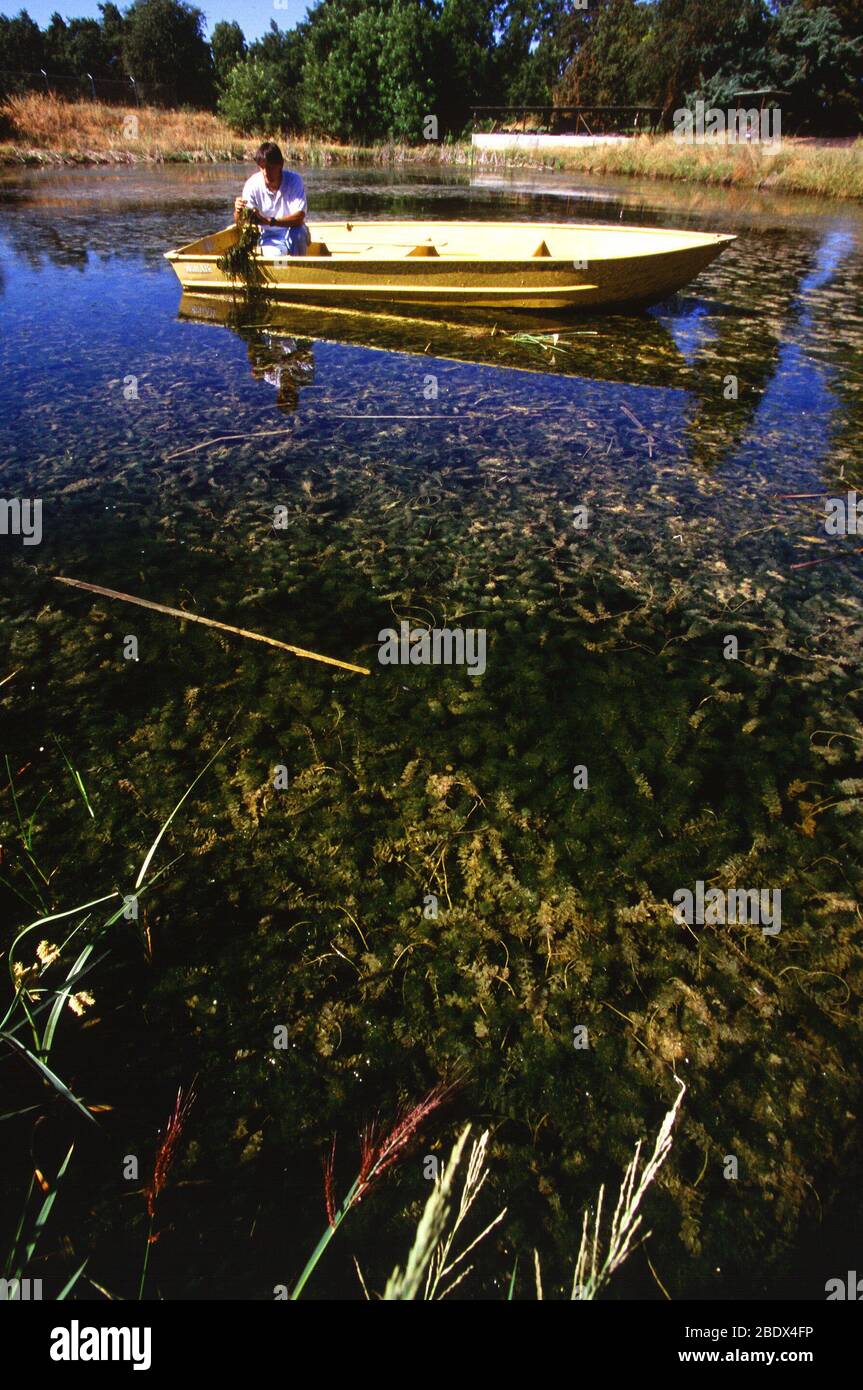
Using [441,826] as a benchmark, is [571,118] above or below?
above

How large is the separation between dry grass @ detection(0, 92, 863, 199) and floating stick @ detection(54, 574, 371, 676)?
1992 cm

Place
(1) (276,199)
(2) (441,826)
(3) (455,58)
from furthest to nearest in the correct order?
1. (3) (455,58)
2. (1) (276,199)
3. (2) (441,826)

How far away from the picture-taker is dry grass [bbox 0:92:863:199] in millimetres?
16969

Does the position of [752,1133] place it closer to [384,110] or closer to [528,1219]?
[528,1219]

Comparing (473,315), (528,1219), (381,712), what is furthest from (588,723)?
(473,315)

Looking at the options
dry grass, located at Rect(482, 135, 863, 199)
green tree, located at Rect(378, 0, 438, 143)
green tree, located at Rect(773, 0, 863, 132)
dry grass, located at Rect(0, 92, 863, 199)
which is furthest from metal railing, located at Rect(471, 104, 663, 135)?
dry grass, located at Rect(482, 135, 863, 199)

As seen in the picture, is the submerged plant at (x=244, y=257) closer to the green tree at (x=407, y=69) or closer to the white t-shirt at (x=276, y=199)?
the white t-shirt at (x=276, y=199)

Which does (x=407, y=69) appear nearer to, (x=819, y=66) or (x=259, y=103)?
(x=259, y=103)

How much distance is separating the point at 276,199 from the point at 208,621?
6.40 m

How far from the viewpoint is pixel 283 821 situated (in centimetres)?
216

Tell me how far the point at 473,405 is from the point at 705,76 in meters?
38.0

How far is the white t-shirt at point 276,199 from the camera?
703cm

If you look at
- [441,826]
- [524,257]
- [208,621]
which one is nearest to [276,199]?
[524,257]

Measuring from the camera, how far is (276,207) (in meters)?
7.14
